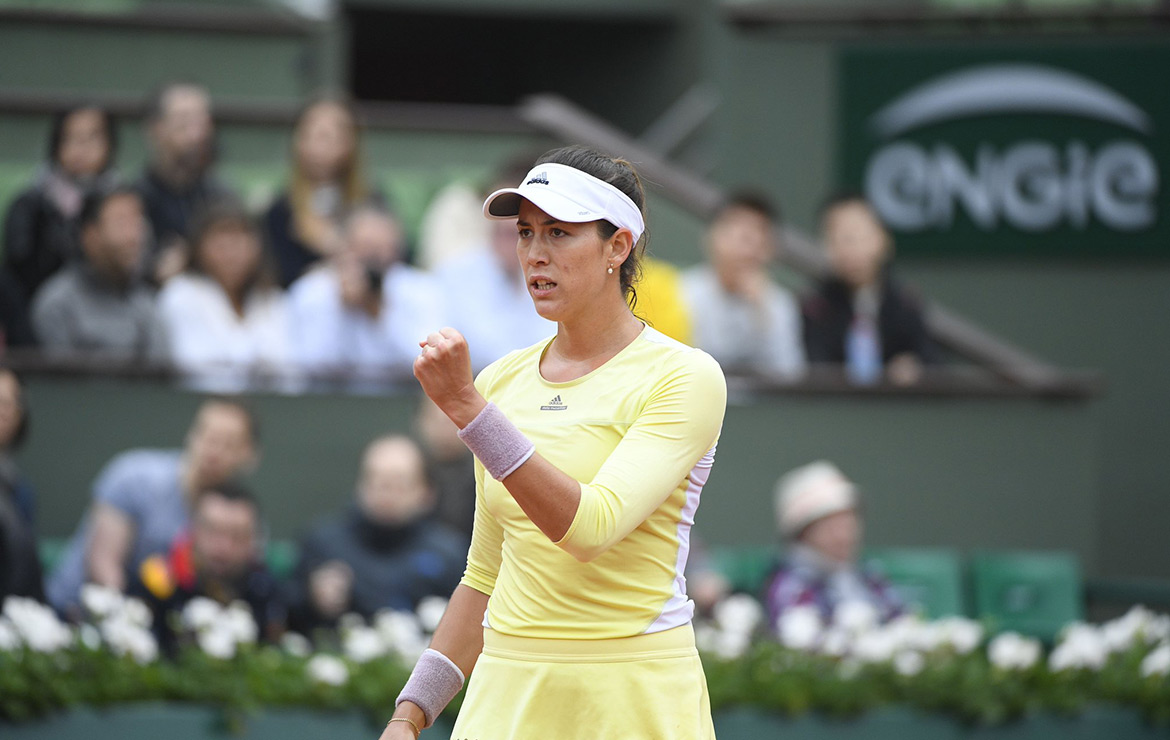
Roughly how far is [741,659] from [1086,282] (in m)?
5.56

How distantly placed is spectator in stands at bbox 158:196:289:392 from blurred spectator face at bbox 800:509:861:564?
8.21ft

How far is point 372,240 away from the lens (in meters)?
7.28

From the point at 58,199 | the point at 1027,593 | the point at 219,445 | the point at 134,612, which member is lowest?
the point at 1027,593

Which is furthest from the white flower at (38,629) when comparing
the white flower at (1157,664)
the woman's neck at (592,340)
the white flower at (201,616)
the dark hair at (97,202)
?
the white flower at (1157,664)

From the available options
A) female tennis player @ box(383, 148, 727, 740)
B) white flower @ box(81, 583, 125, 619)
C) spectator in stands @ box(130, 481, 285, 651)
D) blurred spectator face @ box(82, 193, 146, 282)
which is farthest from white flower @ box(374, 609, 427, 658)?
female tennis player @ box(383, 148, 727, 740)

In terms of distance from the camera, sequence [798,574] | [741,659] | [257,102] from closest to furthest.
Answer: [741,659], [798,574], [257,102]

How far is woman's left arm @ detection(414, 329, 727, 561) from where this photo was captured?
2359mm

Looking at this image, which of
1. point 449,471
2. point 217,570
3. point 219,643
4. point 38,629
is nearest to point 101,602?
point 38,629

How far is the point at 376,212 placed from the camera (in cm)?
754

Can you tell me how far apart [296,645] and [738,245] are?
3158 millimetres

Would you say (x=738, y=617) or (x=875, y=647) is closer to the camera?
(x=875, y=647)

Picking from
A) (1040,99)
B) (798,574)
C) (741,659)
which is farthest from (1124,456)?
(741,659)

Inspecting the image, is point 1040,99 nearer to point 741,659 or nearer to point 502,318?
point 502,318

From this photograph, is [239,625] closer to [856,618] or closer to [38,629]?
[38,629]
